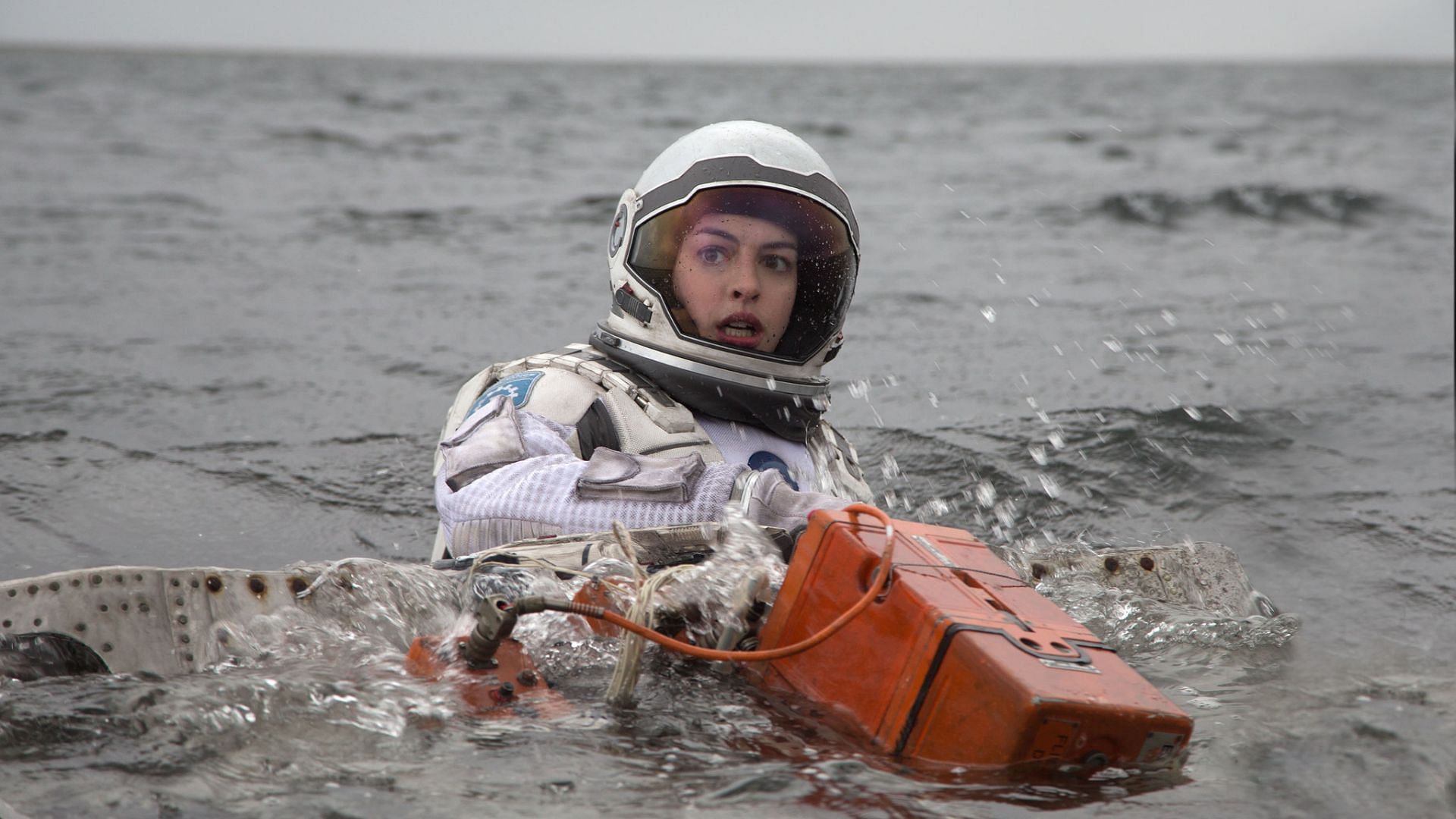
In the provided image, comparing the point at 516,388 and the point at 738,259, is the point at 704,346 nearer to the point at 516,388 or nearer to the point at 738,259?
the point at 738,259

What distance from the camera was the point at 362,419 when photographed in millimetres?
8266

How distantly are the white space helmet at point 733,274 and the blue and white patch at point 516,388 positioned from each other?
36 centimetres

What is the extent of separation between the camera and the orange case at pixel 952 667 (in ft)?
9.26

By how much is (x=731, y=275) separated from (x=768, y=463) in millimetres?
609

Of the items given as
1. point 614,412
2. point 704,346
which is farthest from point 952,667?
point 704,346

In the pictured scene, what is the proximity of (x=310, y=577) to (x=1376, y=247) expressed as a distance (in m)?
16.7

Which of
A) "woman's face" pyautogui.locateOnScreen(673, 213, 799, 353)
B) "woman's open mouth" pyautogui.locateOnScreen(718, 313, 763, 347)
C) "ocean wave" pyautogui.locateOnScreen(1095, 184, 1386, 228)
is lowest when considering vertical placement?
"woman's open mouth" pyautogui.locateOnScreen(718, 313, 763, 347)

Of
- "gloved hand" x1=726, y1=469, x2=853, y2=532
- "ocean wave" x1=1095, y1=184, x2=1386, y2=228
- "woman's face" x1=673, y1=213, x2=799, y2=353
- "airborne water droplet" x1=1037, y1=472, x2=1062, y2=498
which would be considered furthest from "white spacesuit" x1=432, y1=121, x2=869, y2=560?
"ocean wave" x1=1095, y1=184, x2=1386, y2=228

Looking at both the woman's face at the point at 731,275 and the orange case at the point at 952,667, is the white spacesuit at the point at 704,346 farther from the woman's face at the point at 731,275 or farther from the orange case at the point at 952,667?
the orange case at the point at 952,667

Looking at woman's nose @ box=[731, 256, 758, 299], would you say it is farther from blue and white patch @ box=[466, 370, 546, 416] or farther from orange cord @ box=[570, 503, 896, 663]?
orange cord @ box=[570, 503, 896, 663]

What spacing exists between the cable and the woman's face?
1393mm

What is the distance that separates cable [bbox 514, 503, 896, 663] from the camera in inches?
120

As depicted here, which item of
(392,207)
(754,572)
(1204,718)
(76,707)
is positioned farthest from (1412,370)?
(392,207)

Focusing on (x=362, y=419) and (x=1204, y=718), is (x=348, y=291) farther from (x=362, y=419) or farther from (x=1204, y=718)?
(x=1204, y=718)
